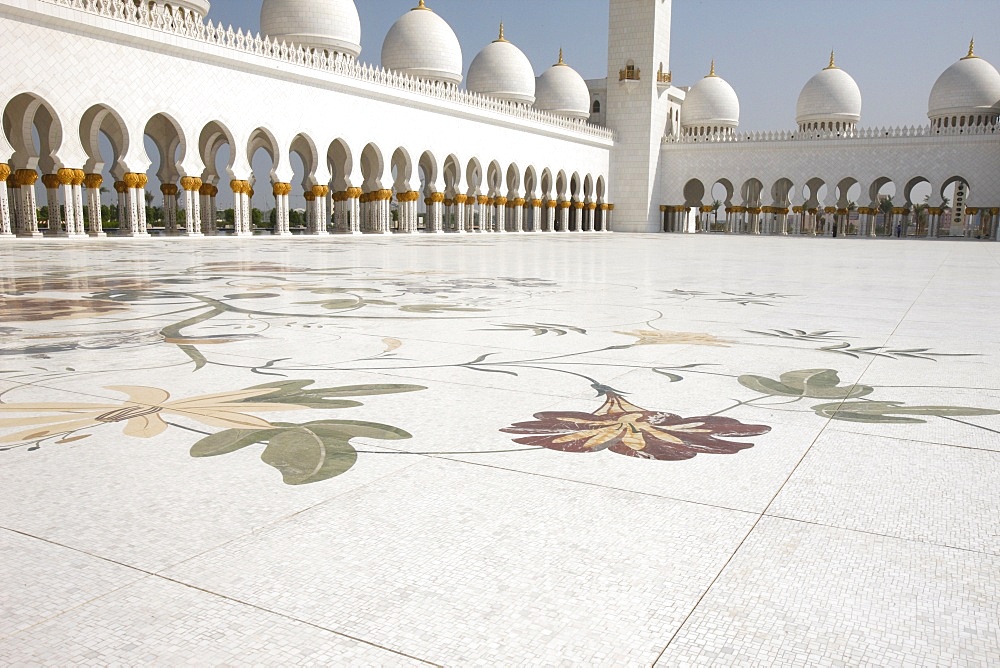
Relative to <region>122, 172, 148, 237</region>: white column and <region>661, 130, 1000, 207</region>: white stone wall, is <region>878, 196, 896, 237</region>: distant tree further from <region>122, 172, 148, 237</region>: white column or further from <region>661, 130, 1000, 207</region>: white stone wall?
<region>122, 172, 148, 237</region>: white column

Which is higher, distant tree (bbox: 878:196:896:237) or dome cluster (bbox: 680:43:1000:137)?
dome cluster (bbox: 680:43:1000:137)

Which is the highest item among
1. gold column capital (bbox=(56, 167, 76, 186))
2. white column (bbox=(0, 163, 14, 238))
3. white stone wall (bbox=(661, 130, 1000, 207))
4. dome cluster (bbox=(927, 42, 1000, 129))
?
dome cluster (bbox=(927, 42, 1000, 129))

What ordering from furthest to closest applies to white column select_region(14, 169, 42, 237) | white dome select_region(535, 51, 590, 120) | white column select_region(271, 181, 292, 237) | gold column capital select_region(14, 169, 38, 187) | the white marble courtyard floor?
white dome select_region(535, 51, 590, 120) < white column select_region(271, 181, 292, 237) < gold column capital select_region(14, 169, 38, 187) < white column select_region(14, 169, 42, 237) < the white marble courtyard floor

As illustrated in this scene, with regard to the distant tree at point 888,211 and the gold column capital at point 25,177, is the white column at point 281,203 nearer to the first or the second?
the gold column capital at point 25,177

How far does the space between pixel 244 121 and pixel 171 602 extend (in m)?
16.0

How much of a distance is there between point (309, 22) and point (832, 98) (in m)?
19.1

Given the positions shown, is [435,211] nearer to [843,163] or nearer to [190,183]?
[190,183]

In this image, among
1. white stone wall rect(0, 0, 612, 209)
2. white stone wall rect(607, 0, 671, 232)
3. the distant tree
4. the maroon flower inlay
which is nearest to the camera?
the maroon flower inlay

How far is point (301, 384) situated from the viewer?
202cm

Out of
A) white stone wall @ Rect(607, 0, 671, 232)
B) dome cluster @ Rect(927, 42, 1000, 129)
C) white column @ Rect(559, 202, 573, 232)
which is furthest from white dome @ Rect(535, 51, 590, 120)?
dome cluster @ Rect(927, 42, 1000, 129)

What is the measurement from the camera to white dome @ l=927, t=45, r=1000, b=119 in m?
26.0

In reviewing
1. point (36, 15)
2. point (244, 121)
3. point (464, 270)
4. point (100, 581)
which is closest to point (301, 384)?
point (100, 581)

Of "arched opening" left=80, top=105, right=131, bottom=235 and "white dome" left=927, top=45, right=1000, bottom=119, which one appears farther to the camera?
"white dome" left=927, top=45, right=1000, bottom=119

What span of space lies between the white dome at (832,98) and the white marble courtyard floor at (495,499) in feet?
94.8
